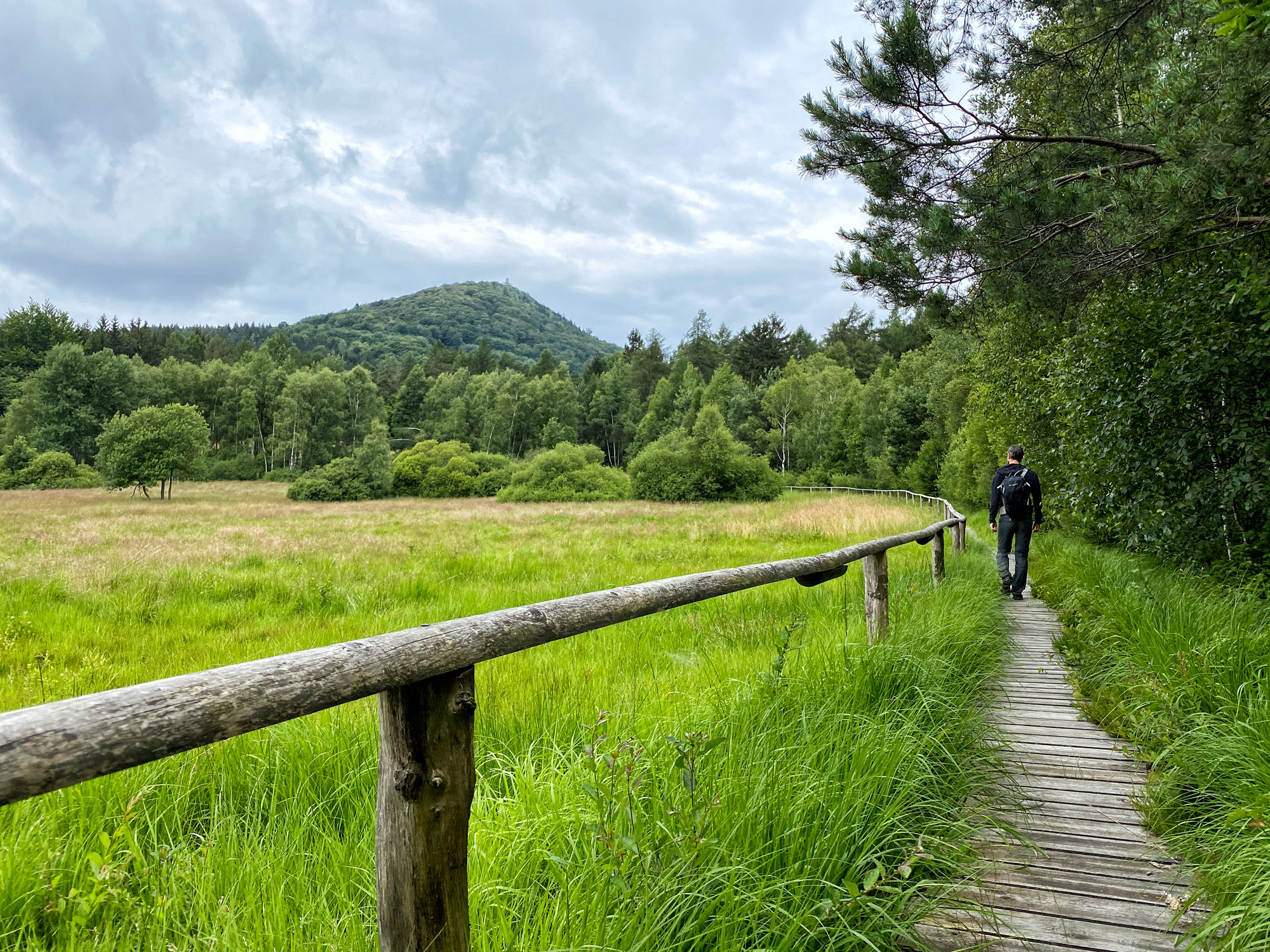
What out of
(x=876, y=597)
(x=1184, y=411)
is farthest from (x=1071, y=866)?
(x=1184, y=411)

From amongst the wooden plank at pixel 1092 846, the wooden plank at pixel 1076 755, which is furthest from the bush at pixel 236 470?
the wooden plank at pixel 1092 846

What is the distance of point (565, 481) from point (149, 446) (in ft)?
76.3

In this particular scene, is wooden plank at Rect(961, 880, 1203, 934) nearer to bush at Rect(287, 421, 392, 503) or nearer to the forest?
the forest

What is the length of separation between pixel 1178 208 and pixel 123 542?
18349 mm

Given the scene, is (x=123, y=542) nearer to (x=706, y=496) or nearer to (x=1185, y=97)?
(x=1185, y=97)

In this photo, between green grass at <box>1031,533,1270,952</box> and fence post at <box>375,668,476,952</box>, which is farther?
green grass at <box>1031,533,1270,952</box>

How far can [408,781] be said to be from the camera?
1314 millimetres

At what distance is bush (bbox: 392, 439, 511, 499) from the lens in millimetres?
48469

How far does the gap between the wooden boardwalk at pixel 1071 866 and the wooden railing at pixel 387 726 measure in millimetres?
1656

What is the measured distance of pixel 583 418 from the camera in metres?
85.9

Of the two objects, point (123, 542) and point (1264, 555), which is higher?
point (1264, 555)

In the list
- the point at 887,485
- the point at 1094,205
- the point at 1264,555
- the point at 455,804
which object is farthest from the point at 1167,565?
the point at 887,485

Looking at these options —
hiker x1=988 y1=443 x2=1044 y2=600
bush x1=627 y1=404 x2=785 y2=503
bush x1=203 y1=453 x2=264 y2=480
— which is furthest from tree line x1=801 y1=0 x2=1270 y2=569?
bush x1=203 y1=453 x2=264 y2=480

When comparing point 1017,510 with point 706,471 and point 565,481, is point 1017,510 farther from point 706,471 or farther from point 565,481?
point 565,481
